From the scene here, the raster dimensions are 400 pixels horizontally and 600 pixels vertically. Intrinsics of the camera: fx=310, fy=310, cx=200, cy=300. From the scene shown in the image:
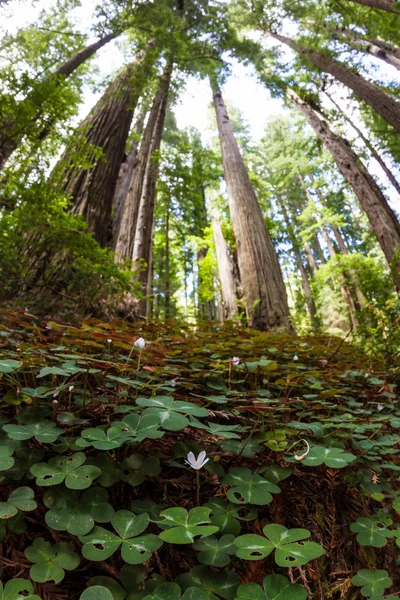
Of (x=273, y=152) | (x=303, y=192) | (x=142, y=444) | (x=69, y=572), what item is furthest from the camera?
(x=303, y=192)

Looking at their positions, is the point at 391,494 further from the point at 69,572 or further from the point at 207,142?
the point at 207,142

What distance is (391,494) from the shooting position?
1.32 meters

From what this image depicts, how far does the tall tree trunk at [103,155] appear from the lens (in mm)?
4465

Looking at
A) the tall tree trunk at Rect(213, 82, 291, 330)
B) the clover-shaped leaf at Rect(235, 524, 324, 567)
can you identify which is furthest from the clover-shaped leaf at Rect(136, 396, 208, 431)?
the tall tree trunk at Rect(213, 82, 291, 330)

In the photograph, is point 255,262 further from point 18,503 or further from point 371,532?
point 18,503

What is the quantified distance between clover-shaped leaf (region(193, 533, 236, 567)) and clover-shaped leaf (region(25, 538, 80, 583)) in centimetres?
32

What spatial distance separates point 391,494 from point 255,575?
2.71 ft

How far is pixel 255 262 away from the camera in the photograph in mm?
5930

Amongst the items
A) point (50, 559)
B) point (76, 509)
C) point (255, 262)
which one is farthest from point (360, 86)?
point (50, 559)

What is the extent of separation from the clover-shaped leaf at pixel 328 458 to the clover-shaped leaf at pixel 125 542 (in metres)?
0.59

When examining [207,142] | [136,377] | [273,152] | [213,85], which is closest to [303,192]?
[273,152]

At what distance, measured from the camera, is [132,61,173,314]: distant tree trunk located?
5.63 m

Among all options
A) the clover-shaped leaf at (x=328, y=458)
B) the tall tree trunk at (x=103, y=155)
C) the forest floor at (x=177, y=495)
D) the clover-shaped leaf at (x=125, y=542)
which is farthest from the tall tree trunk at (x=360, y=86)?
the clover-shaped leaf at (x=125, y=542)

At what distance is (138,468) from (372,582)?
80 centimetres
